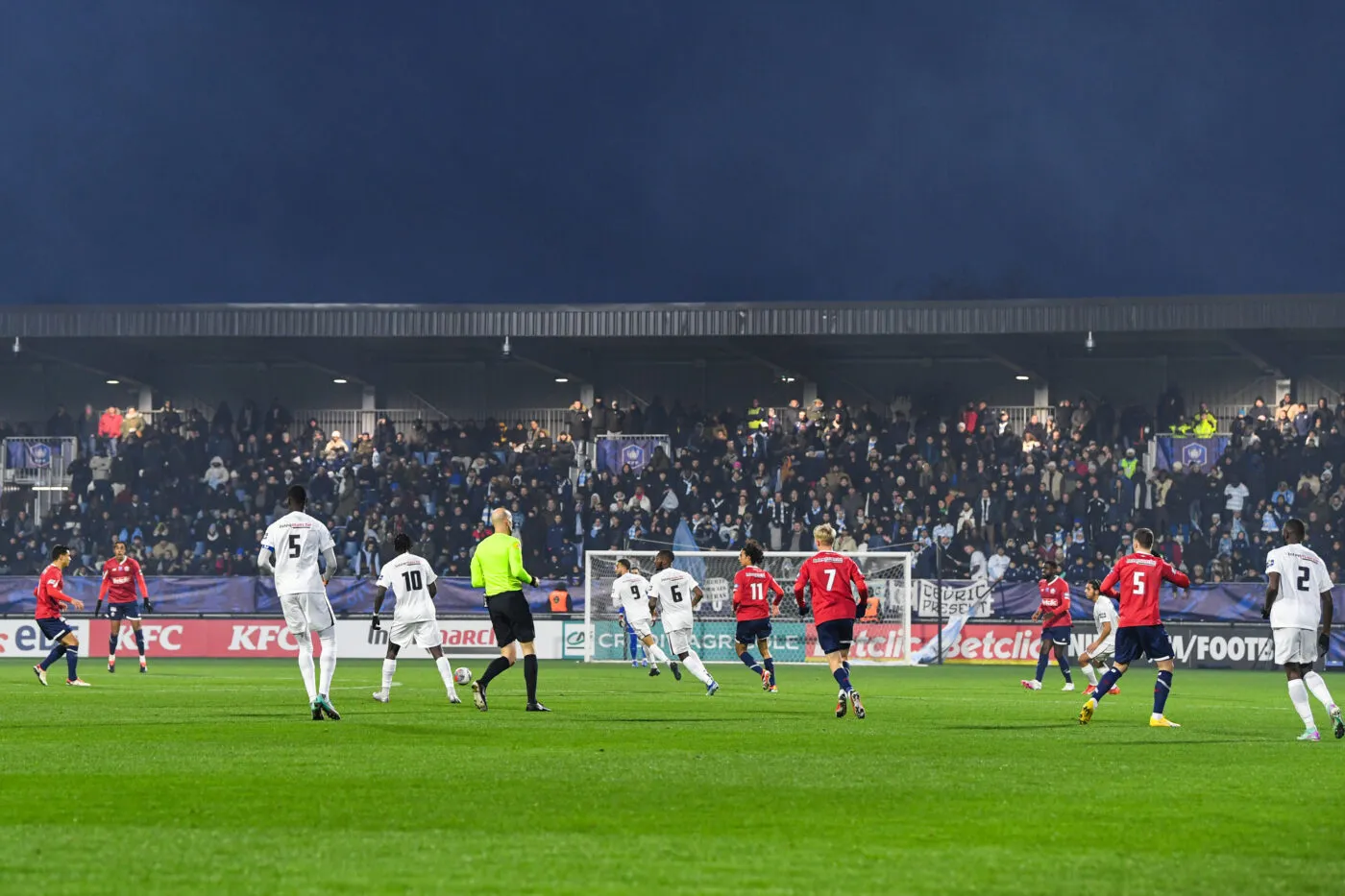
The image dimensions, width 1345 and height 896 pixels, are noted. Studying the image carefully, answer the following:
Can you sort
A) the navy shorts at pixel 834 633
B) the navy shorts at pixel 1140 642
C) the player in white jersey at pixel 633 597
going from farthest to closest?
the player in white jersey at pixel 633 597
the navy shorts at pixel 834 633
the navy shorts at pixel 1140 642

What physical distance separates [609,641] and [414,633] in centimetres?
1700

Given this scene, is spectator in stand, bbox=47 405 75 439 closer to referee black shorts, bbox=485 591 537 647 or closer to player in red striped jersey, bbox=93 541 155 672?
player in red striped jersey, bbox=93 541 155 672

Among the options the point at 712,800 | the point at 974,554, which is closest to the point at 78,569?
the point at 974,554

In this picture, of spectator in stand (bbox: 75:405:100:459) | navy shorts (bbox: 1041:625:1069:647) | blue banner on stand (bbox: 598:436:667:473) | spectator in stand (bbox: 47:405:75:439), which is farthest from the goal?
spectator in stand (bbox: 47:405:75:439)

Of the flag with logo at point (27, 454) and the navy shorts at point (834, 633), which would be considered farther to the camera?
the flag with logo at point (27, 454)

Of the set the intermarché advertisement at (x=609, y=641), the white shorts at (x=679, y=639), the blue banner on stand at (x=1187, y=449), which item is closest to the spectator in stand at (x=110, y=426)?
the intermarché advertisement at (x=609, y=641)

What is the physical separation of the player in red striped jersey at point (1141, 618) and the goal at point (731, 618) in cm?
1876

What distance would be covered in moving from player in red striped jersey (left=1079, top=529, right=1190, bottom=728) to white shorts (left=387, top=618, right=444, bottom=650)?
8.49 m

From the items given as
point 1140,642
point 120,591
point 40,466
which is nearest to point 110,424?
point 40,466

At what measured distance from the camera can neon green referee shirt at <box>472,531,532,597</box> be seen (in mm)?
20312

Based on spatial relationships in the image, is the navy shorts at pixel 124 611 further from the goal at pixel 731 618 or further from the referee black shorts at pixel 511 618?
the referee black shorts at pixel 511 618

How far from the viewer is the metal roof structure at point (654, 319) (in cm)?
4722

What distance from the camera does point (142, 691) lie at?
80.8 ft

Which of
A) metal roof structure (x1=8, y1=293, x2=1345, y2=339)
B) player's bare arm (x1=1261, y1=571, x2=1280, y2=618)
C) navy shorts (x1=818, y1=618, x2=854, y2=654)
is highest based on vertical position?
metal roof structure (x1=8, y1=293, x2=1345, y2=339)
